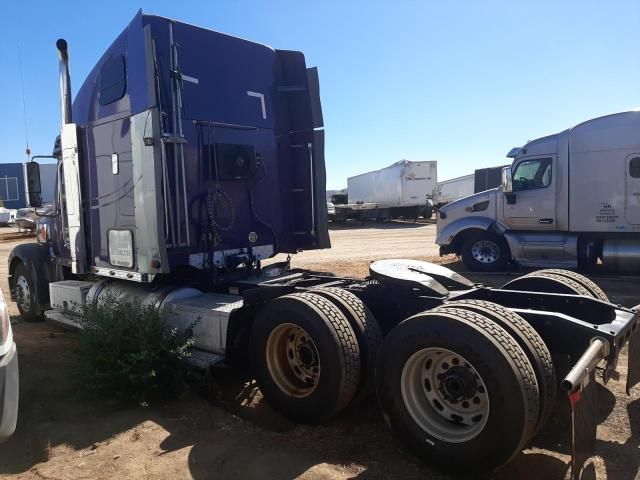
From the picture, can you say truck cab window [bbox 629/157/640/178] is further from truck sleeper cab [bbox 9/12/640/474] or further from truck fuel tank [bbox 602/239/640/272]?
truck sleeper cab [bbox 9/12/640/474]

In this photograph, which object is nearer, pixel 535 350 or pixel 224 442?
pixel 535 350

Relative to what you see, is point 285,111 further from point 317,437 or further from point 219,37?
point 317,437

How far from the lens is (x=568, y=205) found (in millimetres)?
10703

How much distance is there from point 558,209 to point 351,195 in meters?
25.4

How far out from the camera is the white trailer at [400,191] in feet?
103

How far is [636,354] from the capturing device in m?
3.78

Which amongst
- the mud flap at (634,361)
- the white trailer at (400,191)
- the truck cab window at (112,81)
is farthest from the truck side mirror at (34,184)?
the white trailer at (400,191)

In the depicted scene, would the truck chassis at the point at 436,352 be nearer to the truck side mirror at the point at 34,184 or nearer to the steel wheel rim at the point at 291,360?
the steel wheel rim at the point at 291,360

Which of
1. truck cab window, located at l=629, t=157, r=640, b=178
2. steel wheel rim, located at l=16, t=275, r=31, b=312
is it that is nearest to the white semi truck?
truck cab window, located at l=629, t=157, r=640, b=178

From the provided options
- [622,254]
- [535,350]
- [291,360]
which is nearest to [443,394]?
[535,350]

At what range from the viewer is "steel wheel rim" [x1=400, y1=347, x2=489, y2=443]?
3188 millimetres

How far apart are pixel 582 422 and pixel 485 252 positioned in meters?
9.63

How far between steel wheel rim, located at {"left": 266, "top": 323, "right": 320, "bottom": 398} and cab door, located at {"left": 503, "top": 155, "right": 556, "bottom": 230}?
28.3 feet

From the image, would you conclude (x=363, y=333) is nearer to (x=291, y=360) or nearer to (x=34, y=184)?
(x=291, y=360)
